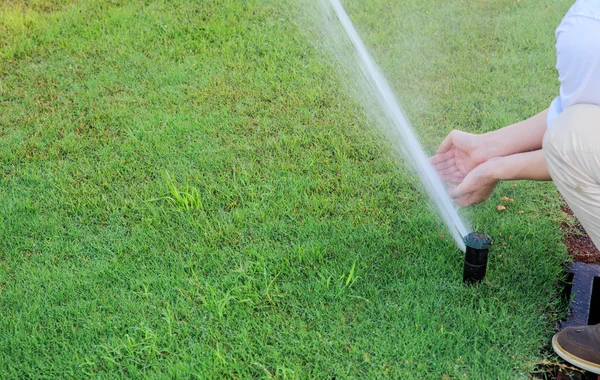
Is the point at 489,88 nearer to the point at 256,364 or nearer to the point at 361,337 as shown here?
the point at 361,337

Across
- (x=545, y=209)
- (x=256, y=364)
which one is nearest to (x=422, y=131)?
(x=545, y=209)

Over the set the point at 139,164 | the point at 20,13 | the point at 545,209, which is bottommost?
the point at 545,209

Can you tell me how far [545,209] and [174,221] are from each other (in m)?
1.94

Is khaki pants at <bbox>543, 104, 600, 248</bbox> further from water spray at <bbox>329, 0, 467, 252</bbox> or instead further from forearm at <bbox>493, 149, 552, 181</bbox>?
water spray at <bbox>329, 0, 467, 252</bbox>

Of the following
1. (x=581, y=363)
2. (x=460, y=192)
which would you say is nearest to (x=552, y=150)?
(x=460, y=192)

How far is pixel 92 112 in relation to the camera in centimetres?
414

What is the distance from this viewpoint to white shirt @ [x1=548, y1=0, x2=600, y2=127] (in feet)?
6.82

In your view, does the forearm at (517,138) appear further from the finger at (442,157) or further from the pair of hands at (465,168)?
the finger at (442,157)

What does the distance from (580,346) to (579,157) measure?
0.75m

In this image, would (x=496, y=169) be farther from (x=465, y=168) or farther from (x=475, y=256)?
(x=465, y=168)

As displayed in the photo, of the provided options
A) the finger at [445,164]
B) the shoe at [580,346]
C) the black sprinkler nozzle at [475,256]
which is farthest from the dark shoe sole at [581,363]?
the finger at [445,164]

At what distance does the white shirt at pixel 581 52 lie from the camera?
2078 mm

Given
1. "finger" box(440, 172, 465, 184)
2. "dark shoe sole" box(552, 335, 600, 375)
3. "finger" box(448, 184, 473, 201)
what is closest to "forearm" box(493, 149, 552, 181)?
"finger" box(448, 184, 473, 201)

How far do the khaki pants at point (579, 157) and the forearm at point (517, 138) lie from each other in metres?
0.58
